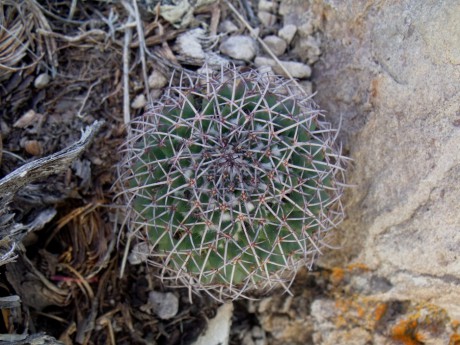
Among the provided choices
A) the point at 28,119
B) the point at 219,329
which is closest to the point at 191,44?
the point at 28,119

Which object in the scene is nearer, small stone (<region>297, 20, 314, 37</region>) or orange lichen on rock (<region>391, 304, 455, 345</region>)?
orange lichen on rock (<region>391, 304, 455, 345</region>)

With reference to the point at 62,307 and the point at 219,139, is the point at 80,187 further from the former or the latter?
the point at 219,139

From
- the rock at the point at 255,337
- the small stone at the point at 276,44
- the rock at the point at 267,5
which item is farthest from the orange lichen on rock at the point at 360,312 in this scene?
the rock at the point at 267,5

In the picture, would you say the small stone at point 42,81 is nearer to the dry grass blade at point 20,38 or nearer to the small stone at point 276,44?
the dry grass blade at point 20,38

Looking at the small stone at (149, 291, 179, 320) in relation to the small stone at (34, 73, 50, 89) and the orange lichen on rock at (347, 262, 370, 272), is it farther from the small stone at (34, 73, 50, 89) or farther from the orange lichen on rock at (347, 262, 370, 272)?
the small stone at (34, 73, 50, 89)

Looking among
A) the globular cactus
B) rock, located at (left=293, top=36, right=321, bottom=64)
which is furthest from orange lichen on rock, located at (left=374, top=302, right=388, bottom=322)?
rock, located at (left=293, top=36, right=321, bottom=64)

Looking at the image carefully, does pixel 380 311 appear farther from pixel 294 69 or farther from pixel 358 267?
pixel 294 69

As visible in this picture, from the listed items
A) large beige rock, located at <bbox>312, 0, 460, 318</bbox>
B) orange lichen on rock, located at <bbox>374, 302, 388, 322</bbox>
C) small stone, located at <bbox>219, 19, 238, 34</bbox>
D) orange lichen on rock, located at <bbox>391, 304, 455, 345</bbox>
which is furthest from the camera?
small stone, located at <bbox>219, 19, 238, 34</bbox>
